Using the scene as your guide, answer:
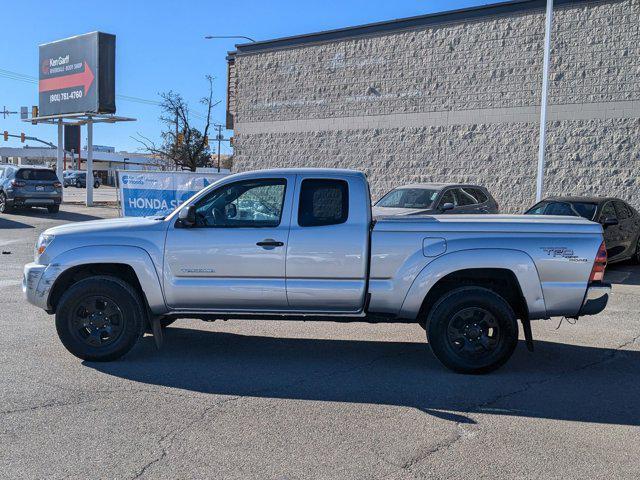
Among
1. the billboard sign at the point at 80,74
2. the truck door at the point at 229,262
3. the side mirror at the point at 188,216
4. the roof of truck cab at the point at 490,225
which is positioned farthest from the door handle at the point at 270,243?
the billboard sign at the point at 80,74

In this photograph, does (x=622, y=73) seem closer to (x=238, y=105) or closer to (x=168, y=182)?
(x=168, y=182)

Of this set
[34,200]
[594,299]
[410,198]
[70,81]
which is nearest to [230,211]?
[594,299]

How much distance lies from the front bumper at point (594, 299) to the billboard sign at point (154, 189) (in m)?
10.2

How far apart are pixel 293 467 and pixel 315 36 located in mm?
20348

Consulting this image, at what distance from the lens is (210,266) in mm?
6316

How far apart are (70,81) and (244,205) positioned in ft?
89.0

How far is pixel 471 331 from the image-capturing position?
20.4ft

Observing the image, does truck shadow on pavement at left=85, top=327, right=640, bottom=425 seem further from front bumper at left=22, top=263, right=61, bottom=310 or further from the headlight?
the headlight

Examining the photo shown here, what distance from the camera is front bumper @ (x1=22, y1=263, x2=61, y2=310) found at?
252 inches

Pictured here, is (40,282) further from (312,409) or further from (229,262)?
(312,409)

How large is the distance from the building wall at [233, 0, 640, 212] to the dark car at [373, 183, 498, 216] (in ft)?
14.0

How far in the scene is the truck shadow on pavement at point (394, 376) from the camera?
5418 mm

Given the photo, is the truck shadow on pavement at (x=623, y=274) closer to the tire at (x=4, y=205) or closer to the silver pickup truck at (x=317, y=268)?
the silver pickup truck at (x=317, y=268)

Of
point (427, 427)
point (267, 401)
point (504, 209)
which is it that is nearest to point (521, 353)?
point (427, 427)
